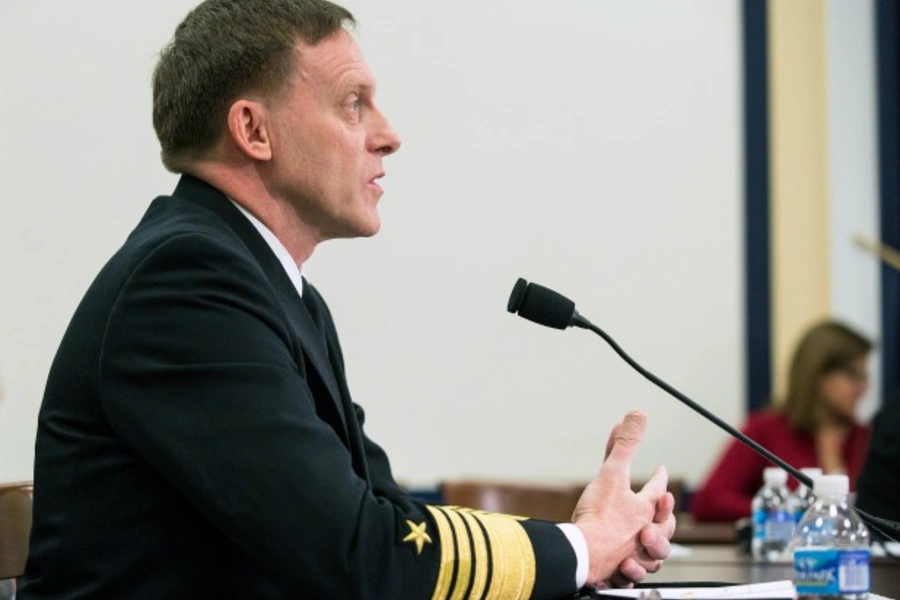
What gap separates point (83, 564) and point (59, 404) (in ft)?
0.69

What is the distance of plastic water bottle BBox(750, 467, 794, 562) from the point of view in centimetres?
360

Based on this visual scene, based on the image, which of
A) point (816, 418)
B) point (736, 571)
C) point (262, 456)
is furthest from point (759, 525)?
point (262, 456)

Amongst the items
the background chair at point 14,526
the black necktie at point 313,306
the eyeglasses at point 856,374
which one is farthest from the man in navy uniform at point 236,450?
the eyeglasses at point 856,374

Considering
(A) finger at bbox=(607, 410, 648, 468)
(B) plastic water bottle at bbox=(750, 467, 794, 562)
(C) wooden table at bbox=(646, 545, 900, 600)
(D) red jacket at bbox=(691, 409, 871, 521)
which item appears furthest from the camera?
(D) red jacket at bbox=(691, 409, 871, 521)

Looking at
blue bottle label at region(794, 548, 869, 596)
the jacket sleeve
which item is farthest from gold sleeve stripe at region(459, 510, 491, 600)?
blue bottle label at region(794, 548, 869, 596)

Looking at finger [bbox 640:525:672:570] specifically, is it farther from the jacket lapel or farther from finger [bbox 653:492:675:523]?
the jacket lapel

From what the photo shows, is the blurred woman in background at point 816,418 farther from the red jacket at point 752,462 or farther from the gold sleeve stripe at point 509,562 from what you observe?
the gold sleeve stripe at point 509,562

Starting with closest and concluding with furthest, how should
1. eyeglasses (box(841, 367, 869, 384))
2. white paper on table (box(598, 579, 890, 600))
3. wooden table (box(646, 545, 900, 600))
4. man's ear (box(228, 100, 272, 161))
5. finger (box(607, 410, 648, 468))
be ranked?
white paper on table (box(598, 579, 890, 600)) < finger (box(607, 410, 648, 468)) < man's ear (box(228, 100, 272, 161)) < wooden table (box(646, 545, 900, 600)) < eyeglasses (box(841, 367, 869, 384))

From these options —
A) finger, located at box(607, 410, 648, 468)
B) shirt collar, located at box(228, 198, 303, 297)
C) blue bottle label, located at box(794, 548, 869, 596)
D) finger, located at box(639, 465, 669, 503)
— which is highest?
shirt collar, located at box(228, 198, 303, 297)

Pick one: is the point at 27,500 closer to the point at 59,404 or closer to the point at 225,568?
the point at 59,404

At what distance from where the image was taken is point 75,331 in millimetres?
1847

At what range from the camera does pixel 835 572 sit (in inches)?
65.3

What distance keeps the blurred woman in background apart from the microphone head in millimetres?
3310

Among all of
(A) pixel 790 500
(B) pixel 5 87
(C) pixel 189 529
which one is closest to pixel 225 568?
(C) pixel 189 529
